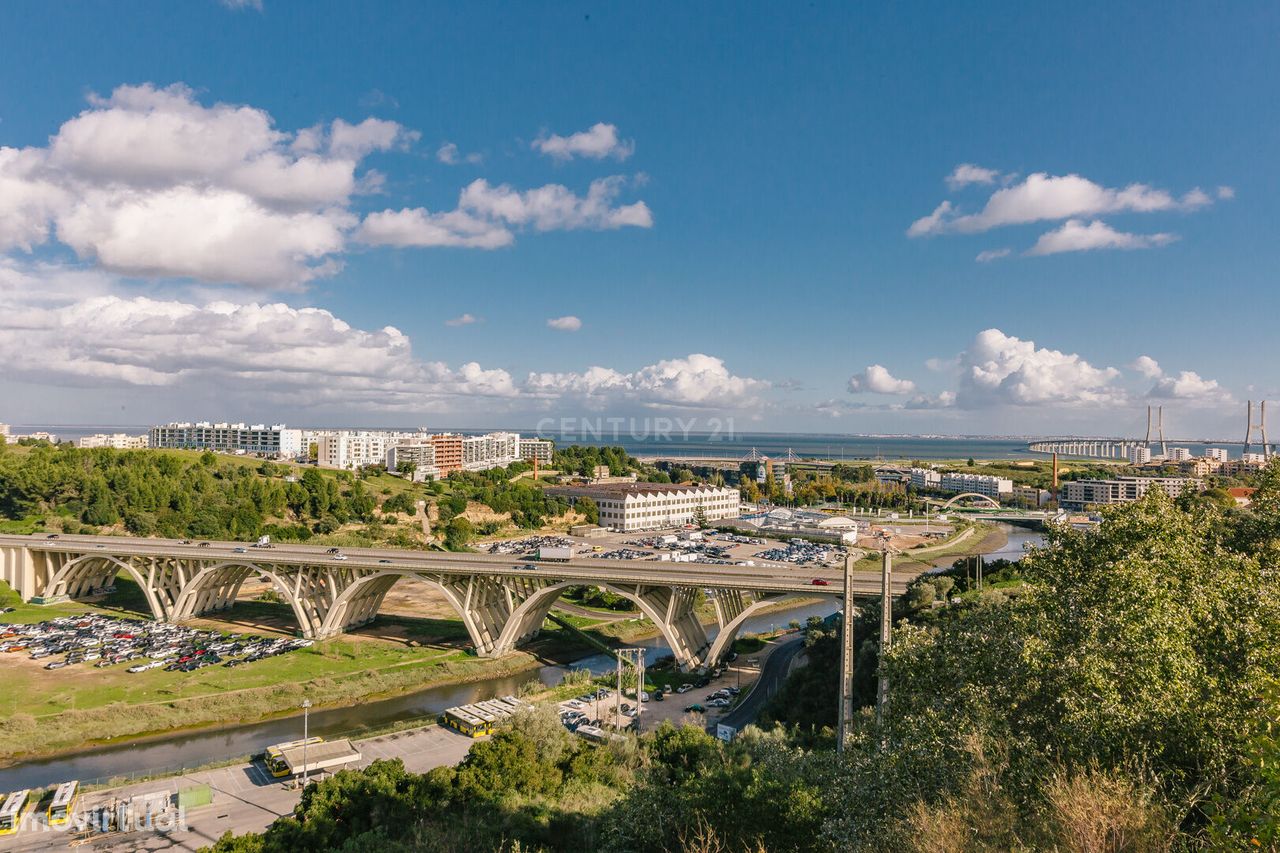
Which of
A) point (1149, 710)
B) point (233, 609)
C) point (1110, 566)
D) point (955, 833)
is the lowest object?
point (233, 609)

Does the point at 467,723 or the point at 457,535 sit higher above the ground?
the point at 457,535

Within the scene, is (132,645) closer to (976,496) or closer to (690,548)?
(690,548)

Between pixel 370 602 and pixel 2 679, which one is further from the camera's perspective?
pixel 370 602

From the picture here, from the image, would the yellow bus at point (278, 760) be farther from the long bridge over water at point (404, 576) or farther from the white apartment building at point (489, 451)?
the white apartment building at point (489, 451)

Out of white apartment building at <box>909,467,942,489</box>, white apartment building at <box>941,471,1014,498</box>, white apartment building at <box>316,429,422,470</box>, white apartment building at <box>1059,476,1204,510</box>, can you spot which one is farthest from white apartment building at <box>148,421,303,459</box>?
white apartment building at <box>1059,476,1204,510</box>

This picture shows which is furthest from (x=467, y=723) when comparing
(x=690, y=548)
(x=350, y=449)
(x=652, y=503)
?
(x=350, y=449)

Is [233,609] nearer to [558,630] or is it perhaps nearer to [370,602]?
[370,602]

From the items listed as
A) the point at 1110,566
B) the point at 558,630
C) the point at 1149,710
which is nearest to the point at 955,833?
the point at 1149,710
